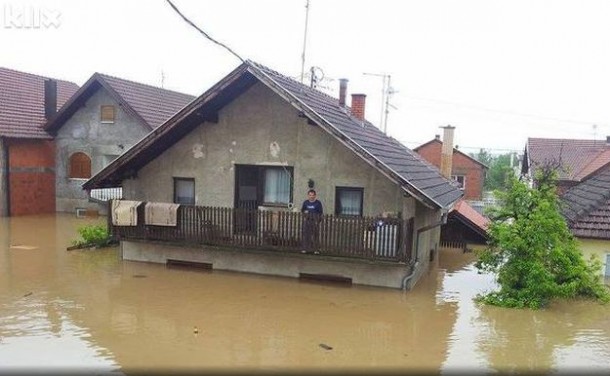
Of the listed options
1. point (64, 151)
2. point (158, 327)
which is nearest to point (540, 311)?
point (158, 327)

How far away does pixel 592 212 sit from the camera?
13906 mm

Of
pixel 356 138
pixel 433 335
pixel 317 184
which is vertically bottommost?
pixel 433 335

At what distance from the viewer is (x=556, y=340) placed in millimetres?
9484

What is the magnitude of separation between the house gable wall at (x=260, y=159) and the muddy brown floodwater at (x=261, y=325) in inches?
82.8

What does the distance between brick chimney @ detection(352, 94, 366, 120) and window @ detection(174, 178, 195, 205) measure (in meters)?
6.01

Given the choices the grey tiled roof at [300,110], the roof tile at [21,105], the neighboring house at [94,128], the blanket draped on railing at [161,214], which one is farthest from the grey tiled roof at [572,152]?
the roof tile at [21,105]

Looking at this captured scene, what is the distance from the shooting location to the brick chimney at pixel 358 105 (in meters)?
17.5

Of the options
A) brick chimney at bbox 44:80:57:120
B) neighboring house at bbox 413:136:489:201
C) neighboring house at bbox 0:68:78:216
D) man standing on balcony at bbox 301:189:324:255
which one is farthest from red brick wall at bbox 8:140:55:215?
neighboring house at bbox 413:136:489:201

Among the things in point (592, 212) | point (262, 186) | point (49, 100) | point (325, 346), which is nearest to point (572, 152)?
point (592, 212)

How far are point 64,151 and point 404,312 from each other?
Result: 2004 cm

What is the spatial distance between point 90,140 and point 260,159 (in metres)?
14.0

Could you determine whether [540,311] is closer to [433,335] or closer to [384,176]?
[433,335]

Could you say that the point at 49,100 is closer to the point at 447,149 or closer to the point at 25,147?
the point at 25,147

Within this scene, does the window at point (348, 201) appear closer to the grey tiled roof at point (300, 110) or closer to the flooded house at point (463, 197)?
the grey tiled roof at point (300, 110)
